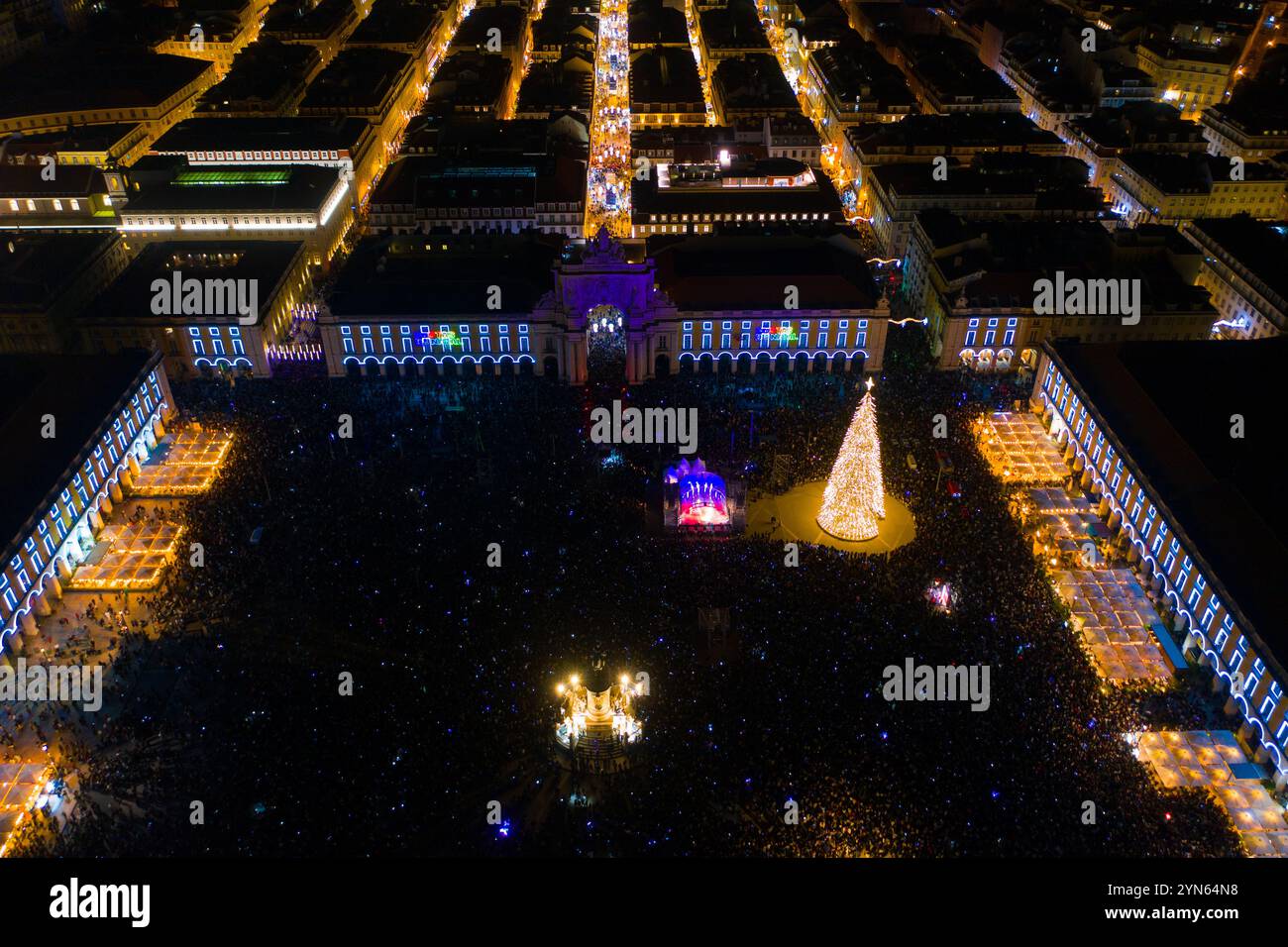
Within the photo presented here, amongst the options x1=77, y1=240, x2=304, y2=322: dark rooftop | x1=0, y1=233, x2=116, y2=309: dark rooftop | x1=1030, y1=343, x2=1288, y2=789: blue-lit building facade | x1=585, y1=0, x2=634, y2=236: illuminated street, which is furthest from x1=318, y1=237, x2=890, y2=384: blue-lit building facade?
x1=0, y1=233, x2=116, y2=309: dark rooftop

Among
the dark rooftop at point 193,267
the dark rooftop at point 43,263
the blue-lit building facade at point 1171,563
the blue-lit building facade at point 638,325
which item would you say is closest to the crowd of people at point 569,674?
the blue-lit building facade at point 1171,563

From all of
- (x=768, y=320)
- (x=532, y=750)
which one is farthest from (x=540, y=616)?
(x=768, y=320)

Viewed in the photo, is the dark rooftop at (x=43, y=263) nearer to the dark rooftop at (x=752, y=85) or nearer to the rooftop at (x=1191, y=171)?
the dark rooftop at (x=752, y=85)

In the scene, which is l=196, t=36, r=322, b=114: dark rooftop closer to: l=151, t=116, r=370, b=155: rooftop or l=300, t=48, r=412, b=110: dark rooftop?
l=300, t=48, r=412, b=110: dark rooftop

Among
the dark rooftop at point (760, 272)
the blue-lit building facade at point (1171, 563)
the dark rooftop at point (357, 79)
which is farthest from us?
the dark rooftop at point (357, 79)

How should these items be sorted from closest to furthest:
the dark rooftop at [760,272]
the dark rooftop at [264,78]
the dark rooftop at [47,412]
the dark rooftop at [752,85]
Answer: the dark rooftop at [47,412] < the dark rooftop at [760,272] < the dark rooftop at [752,85] < the dark rooftop at [264,78]

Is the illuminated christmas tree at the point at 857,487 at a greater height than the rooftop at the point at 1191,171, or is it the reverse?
the rooftop at the point at 1191,171
